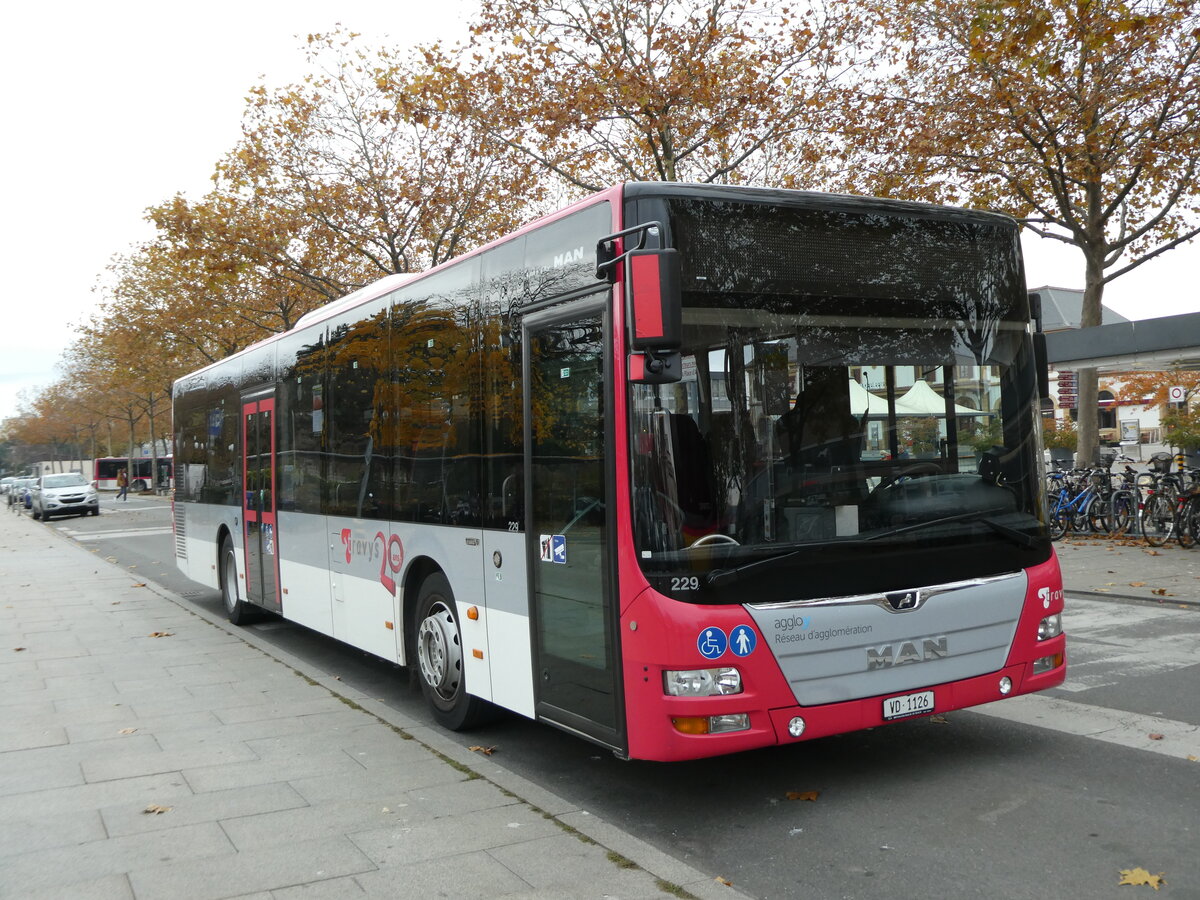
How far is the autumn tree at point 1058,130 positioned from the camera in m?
18.4

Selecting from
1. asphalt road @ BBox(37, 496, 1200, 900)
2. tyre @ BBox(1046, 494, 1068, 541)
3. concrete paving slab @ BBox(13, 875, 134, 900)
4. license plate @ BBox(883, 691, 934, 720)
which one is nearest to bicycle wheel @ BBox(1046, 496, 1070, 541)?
tyre @ BBox(1046, 494, 1068, 541)

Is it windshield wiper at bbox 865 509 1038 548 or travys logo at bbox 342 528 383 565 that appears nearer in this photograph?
windshield wiper at bbox 865 509 1038 548

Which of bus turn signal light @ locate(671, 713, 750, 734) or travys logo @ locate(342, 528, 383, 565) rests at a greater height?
travys logo @ locate(342, 528, 383, 565)

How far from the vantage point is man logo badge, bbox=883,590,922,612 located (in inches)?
202

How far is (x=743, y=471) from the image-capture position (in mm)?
4875

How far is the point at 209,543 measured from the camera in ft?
43.3

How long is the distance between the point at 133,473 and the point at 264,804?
284 ft

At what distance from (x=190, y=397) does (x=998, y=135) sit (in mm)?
15131

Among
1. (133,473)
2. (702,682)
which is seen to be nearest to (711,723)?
(702,682)

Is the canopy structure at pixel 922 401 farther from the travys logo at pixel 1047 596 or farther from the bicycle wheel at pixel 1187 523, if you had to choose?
the bicycle wheel at pixel 1187 523

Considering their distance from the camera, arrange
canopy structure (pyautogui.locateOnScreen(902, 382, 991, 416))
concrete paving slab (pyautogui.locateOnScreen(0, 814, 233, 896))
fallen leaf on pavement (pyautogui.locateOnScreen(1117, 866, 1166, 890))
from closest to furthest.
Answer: fallen leaf on pavement (pyautogui.locateOnScreen(1117, 866, 1166, 890)) < concrete paving slab (pyautogui.locateOnScreen(0, 814, 233, 896)) < canopy structure (pyautogui.locateOnScreen(902, 382, 991, 416))

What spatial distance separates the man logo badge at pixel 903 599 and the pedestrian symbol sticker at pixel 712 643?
2.95 feet

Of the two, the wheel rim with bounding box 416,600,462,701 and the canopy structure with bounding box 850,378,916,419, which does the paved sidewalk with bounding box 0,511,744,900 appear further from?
the canopy structure with bounding box 850,378,916,419

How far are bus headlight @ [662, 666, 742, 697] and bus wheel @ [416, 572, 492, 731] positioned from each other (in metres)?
2.22
